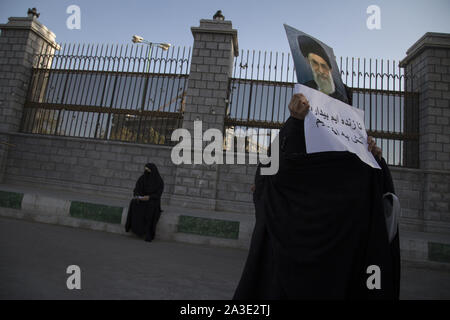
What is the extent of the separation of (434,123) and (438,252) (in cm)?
448

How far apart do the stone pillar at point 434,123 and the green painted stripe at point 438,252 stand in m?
2.79

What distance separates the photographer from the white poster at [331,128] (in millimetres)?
1485

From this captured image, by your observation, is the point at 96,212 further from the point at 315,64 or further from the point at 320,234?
the point at 315,64

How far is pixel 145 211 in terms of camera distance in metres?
5.55

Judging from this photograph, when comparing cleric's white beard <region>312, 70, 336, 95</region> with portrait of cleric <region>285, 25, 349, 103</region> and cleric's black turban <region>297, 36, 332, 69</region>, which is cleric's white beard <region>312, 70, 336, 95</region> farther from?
cleric's black turban <region>297, 36, 332, 69</region>

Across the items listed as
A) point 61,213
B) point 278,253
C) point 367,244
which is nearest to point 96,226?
point 61,213

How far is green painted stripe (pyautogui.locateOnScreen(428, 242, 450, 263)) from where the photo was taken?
4988mm

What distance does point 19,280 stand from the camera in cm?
238

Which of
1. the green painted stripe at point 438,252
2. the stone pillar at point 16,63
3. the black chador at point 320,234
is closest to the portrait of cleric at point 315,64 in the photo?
the black chador at point 320,234

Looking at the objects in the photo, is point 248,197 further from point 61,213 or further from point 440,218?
point 440,218

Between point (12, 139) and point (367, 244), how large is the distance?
451 inches

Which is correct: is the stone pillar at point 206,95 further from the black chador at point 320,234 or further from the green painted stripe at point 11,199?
the black chador at point 320,234

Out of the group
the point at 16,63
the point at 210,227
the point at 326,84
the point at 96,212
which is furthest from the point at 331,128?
the point at 16,63

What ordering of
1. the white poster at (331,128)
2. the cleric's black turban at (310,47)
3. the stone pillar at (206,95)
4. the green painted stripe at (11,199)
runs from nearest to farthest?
the white poster at (331,128) < the cleric's black turban at (310,47) < the green painted stripe at (11,199) < the stone pillar at (206,95)
